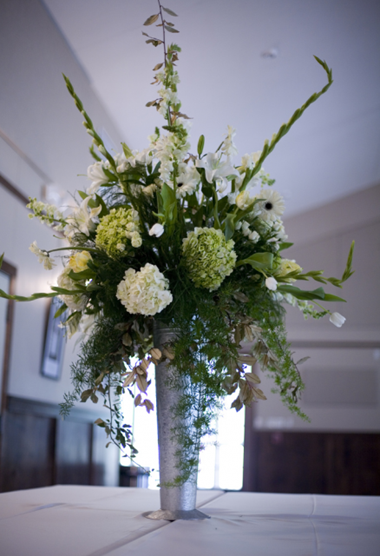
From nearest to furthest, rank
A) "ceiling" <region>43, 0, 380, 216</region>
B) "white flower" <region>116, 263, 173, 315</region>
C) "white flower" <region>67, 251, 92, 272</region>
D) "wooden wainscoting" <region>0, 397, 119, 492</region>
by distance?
"white flower" <region>116, 263, 173, 315</region> → "white flower" <region>67, 251, 92, 272</region> → "wooden wainscoting" <region>0, 397, 119, 492</region> → "ceiling" <region>43, 0, 380, 216</region>

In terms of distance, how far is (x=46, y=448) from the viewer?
395 cm

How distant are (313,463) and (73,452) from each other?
12.6 feet

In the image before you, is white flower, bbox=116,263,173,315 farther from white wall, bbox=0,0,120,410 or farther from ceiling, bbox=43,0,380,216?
ceiling, bbox=43,0,380,216

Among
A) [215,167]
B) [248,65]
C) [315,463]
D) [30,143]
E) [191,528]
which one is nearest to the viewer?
[191,528]

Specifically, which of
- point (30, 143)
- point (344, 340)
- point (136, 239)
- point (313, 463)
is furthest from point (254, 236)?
point (313, 463)

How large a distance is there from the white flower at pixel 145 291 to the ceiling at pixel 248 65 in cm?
283

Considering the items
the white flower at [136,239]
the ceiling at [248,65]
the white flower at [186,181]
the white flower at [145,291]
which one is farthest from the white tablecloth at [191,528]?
the ceiling at [248,65]

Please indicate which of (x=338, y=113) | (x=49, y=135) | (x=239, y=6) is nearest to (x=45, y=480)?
(x=49, y=135)

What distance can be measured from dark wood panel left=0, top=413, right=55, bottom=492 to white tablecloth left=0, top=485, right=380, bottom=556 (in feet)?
6.60

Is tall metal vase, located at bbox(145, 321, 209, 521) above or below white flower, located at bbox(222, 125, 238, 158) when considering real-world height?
below

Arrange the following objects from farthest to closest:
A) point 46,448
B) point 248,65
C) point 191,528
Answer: point 248,65 → point 46,448 → point 191,528

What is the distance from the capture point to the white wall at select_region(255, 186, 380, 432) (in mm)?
7176

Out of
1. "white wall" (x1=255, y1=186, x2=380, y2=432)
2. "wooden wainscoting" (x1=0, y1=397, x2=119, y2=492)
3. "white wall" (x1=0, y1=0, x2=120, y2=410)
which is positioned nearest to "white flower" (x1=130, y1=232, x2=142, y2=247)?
"white wall" (x1=0, y1=0, x2=120, y2=410)

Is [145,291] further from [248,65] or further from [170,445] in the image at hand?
[248,65]
